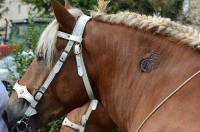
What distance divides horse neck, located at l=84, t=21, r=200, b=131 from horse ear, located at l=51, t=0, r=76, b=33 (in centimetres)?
11

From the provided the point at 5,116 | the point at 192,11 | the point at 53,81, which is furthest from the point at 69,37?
the point at 192,11

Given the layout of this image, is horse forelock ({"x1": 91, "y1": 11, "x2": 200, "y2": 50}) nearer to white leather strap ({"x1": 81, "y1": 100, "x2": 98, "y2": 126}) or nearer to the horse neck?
the horse neck

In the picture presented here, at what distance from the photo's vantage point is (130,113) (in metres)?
3.37

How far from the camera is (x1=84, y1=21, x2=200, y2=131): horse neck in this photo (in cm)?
316

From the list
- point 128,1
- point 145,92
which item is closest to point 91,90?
point 145,92

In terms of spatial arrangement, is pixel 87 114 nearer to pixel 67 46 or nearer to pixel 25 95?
pixel 25 95

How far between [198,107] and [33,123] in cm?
122

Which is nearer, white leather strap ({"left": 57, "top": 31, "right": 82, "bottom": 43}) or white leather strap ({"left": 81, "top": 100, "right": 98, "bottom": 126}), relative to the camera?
white leather strap ({"left": 57, "top": 31, "right": 82, "bottom": 43})

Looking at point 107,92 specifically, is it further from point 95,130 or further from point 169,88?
point 95,130

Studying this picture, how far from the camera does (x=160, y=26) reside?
3320mm

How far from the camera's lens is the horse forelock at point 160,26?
3.23 metres

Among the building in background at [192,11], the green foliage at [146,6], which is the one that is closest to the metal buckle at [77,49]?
the green foliage at [146,6]

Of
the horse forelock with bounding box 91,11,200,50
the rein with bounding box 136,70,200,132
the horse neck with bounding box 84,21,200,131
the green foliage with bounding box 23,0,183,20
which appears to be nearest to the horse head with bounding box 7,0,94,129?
the horse neck with bounding box 84,21,200,131

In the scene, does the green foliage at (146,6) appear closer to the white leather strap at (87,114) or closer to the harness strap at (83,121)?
the harness strap at (83,121)
